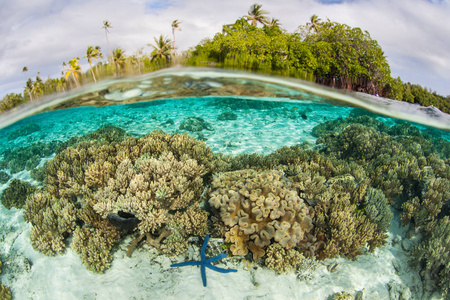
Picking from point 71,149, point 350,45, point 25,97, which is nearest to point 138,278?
point 71,149

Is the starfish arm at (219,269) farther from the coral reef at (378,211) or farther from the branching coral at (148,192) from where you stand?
the coral reef at (378,211)

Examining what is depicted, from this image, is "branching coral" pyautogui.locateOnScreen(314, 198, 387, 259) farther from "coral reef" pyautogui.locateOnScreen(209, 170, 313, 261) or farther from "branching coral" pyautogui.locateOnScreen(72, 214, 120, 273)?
"branching coral" pyautogui.locateOnScreen(72, 214, 120, 273)

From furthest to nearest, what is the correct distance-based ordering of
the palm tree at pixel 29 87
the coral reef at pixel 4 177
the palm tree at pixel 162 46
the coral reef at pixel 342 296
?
the palm tree at pixel 162 46
the palm tree at pixel 29 87
the coral reef at pixel 4 177
the coral reef at pixel 342 296

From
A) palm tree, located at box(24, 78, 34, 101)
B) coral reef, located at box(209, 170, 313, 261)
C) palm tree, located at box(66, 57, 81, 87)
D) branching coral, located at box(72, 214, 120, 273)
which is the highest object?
palm tree, located at box(66, 57, 81, 87)

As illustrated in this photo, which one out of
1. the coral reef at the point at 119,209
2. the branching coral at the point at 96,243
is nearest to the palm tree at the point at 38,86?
the coral reef at the point at 119,209

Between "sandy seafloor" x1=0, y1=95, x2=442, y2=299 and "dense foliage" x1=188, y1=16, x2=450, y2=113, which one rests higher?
"dense foliage" x1=188, y1=16, x2=450, y2=113

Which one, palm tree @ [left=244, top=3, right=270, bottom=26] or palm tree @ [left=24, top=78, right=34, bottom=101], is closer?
palm tree @ [left=24, top=78, right=34, bottom=101]

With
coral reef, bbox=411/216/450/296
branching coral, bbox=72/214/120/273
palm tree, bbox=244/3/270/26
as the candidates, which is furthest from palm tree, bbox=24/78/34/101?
palm tree, bbox=244/3/270/26
